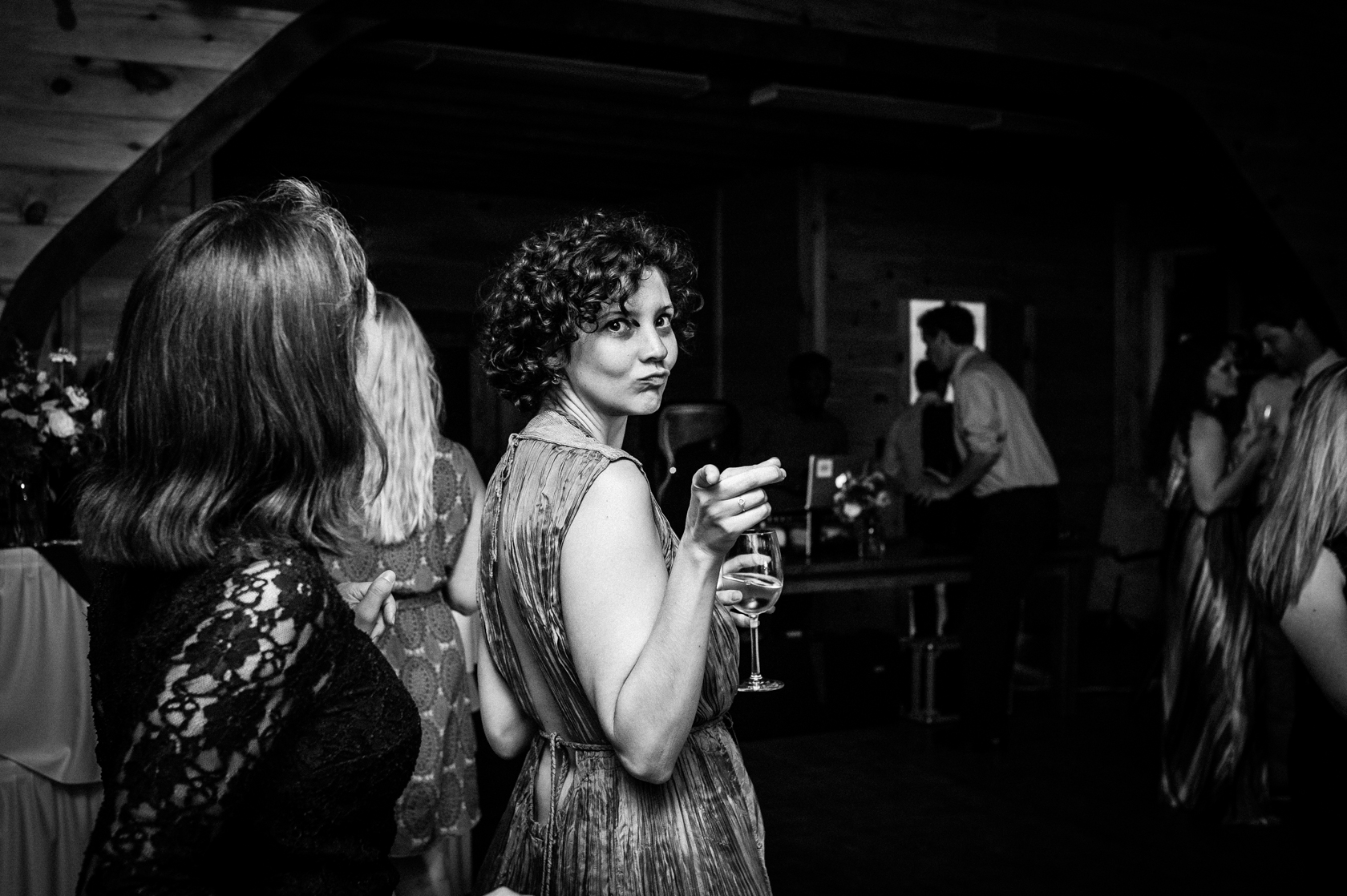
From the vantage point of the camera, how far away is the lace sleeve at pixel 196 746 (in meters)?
0.96

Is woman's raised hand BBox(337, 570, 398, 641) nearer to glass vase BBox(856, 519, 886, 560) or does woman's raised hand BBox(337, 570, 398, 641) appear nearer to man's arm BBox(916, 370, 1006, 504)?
man's arm BBox(916, 370, 1006, 504)

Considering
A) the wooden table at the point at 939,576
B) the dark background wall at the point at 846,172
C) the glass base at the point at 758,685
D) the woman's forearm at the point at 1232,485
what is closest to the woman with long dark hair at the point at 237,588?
the glass base at the point at 758,685

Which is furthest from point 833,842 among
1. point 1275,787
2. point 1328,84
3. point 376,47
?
point 1328,84

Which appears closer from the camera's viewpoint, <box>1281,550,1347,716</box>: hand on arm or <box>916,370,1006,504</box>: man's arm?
<box>1281,550,1347,716</box>: hand on arm

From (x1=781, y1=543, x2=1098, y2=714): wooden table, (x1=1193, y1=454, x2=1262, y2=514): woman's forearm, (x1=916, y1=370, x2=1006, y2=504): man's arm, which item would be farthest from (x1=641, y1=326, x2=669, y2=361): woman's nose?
(x1=916, y1=370, x2=1006, y2=504): man's arm

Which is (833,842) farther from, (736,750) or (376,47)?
(376,47)

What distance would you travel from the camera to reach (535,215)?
9836mm

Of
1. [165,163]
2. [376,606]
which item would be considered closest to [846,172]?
[165,163]

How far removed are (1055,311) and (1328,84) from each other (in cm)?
318

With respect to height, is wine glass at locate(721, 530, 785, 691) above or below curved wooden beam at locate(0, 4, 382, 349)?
below

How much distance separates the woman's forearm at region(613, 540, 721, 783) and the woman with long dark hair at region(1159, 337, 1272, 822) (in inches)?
140

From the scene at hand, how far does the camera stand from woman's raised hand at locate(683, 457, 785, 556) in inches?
47.7

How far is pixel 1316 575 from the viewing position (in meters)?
2.02

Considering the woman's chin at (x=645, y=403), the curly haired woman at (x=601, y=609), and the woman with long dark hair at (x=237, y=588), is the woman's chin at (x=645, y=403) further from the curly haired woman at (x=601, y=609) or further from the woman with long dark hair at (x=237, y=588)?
the woman with long dark hair at (x=237, y=588)
